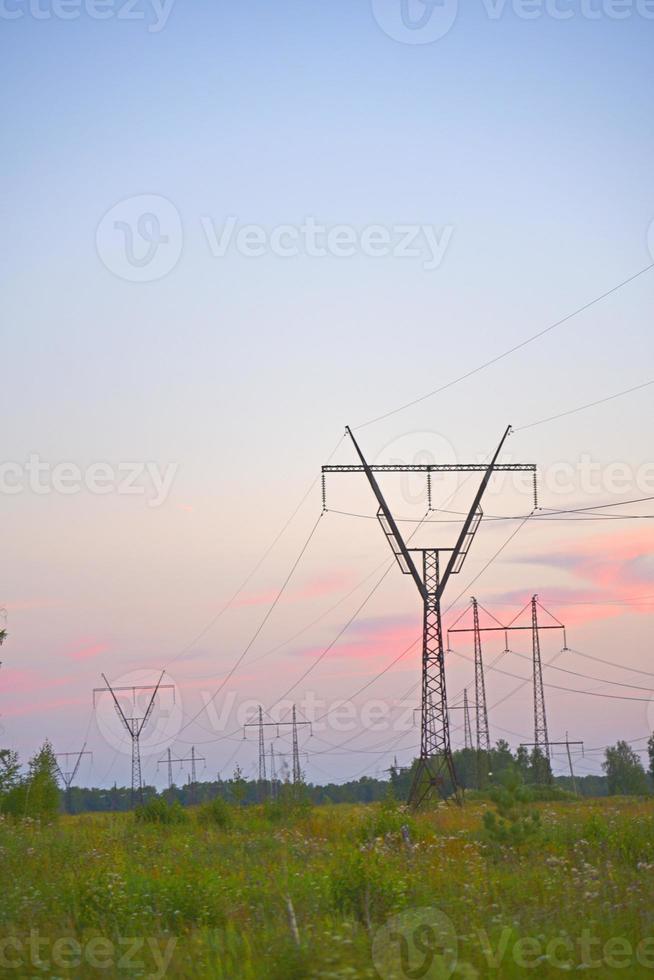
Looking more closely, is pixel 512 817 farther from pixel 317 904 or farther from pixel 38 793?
pixel 38 793

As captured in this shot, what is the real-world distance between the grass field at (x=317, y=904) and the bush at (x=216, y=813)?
750cm

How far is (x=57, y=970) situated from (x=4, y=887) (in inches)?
242

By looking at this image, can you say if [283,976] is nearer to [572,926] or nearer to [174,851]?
[572,926]

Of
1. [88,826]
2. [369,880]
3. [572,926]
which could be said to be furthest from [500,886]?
[88,826]

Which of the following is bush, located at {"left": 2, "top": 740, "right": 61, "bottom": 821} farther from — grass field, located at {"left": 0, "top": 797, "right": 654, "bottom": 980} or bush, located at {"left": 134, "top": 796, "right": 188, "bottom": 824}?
grass field, located at {"left": 0, "top": 797, "right": 654, "bottom": 980}

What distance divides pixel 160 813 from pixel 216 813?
1.71m

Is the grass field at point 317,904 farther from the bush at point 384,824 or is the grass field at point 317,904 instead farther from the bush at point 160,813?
the bush at point 160,813

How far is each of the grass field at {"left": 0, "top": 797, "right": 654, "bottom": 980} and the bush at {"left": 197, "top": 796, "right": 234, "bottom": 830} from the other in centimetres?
750

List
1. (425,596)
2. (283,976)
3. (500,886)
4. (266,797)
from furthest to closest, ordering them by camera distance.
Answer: (425,596) < (266,797) < (500,886) < (283,976)

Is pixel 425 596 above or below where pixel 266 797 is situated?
above

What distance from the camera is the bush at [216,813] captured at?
32403 mm

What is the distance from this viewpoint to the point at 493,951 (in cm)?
1184

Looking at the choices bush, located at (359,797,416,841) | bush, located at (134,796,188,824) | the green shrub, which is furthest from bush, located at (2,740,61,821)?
the green shrub

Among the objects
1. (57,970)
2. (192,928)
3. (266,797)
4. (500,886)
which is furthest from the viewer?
(266,797)
